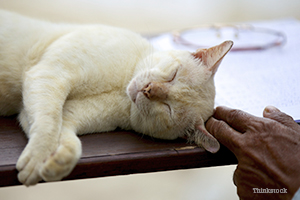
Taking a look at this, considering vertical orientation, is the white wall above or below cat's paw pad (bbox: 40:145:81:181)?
above

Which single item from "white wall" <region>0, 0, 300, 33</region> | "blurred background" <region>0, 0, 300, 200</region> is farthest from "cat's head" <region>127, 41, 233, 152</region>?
"white wall" <region>0, 0, 300, 33</region>

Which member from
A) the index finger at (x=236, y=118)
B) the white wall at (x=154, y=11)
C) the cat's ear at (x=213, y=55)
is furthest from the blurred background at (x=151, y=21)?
the cat's ear at (x=213, y=55)

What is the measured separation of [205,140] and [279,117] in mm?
267

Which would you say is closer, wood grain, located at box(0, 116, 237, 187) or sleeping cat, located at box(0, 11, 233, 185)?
wood grain, located at box(0, 116, 237, 187)

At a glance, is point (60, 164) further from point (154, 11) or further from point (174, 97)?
point (154, 11)

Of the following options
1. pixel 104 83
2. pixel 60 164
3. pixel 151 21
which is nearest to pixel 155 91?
pixel 104 83

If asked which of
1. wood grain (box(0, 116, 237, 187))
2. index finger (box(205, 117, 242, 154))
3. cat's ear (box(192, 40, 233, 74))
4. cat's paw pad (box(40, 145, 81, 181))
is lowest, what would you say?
wood grain (box(0, 116, 237, 187))

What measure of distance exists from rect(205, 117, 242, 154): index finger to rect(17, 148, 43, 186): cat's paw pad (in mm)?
570

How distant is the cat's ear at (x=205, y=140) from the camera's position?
87 centimetres

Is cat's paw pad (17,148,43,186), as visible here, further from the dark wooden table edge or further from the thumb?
the thumb

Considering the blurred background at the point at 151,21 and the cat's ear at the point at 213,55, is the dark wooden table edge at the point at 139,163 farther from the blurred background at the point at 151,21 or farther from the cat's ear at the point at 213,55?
the blurred background at the point at 151,21

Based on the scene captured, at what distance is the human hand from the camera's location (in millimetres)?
748

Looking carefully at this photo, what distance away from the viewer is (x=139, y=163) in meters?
0.84

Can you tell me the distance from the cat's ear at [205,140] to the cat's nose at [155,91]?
170 millimetres
